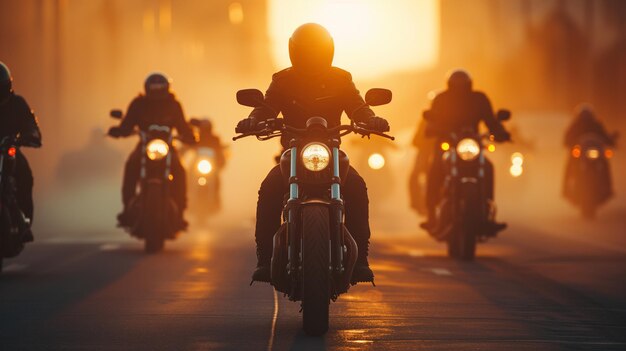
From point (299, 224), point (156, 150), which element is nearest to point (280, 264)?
point (299, 224)

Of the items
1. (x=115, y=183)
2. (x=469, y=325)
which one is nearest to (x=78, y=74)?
(x=115, y=183)

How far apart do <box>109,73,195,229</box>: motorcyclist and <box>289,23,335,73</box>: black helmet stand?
765cm

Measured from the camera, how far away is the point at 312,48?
1074 centimetres

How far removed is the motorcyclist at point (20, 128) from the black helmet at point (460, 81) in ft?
18.2

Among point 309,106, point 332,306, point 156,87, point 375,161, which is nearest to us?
point 309,106

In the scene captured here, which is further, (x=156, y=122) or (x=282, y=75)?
(x=156, y=122)

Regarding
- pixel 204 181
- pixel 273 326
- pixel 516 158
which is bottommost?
pixel 273 326

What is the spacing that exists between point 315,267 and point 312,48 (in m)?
1.81

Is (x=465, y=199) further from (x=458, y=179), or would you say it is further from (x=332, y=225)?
(x=332, y=225)

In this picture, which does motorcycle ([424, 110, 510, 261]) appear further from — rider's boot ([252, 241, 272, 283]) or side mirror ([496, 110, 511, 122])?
rider's boot ([252, 241, 272, 283])

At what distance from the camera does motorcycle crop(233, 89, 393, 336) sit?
377 inches

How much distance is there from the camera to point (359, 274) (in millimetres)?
10289

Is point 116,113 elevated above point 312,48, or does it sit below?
below

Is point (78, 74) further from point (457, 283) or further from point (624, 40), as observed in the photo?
point (457, 283)
